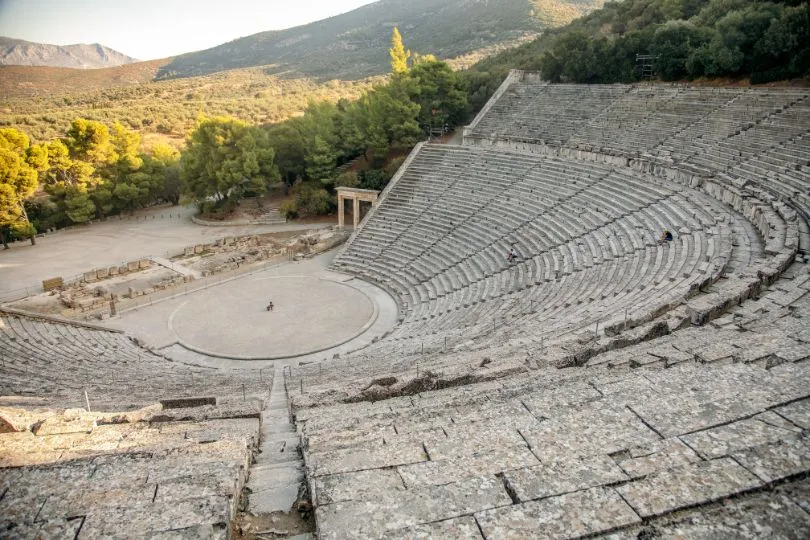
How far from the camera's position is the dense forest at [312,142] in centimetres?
3002

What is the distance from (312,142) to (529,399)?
33.0 meters

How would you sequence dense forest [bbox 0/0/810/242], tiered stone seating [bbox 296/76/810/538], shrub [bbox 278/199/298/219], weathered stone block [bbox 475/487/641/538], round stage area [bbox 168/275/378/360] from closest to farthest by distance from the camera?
weathered stone block [bbox 475/487/641/538]
tiered stone seating [bbox 296/76/810/538]
round stage area [bbox 168/275/378/360]
dense forest [bbox 0/0/810/242]
shrub [bbox 278/199/298/219]

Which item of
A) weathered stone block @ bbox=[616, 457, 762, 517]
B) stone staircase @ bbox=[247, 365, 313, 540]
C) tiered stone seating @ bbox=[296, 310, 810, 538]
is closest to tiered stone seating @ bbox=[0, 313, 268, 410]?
stone staircase @ bbox=[247, 365, 313, 540]

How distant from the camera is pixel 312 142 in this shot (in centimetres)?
3616

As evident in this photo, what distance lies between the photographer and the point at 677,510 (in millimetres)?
3574

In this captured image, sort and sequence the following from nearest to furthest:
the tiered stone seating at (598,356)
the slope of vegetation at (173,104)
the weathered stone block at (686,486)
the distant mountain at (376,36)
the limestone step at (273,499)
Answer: the weathered stone block at (686,486)
the tiered stone seating at (598,356)
the limestone step at (273,499)
the slope of vegetation at (173,104)
the distant mountain at (376,36)

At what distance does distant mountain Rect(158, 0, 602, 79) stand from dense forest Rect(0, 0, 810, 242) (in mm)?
40202

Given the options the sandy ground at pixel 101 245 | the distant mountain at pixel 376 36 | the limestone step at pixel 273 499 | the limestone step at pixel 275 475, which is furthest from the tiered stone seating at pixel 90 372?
the distant mountain at pixel 376 36

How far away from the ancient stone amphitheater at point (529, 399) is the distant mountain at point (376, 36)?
64.5m

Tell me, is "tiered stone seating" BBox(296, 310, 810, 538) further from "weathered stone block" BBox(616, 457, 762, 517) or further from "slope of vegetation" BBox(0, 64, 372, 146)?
"slope of vegetation" BBox(0, 64, 372, 146)

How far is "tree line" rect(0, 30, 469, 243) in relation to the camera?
112ft

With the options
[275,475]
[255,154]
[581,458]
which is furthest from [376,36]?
[581,458]

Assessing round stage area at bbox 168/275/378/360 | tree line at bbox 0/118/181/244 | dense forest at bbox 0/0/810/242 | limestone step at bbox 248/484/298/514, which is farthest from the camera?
tree line at bbox 0/118/181/244

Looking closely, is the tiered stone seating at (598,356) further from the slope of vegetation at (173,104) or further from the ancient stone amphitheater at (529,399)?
the slope of vegetation at (173,104)
